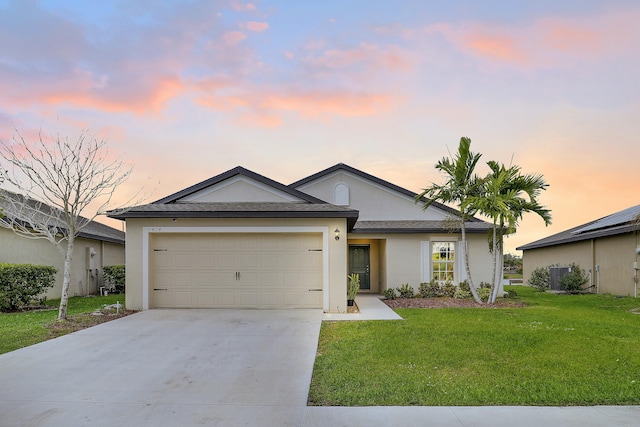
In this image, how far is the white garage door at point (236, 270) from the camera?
479 inches

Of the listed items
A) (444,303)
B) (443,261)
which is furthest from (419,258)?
(444,303)

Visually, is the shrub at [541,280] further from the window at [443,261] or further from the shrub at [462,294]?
the shrub at [462,294]

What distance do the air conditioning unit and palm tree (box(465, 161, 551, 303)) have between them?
8.05m

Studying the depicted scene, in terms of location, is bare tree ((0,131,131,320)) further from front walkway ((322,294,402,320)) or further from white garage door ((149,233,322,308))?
front walkway ((322,294,402,320))

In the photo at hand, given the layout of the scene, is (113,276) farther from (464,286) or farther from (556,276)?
(556,276)

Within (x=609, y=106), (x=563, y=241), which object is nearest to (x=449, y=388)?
(x=609, y=106)

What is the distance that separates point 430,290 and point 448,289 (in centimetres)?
66

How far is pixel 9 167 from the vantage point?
11.2 metres

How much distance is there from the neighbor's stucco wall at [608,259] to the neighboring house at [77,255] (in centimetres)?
2145

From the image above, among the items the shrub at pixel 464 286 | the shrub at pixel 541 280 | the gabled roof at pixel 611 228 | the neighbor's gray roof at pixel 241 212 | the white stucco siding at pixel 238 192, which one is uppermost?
the white stucco siding at pixel 238 192

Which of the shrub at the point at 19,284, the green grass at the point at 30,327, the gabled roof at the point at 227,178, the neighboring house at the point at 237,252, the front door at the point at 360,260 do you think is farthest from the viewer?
the front door at the point at 360,260

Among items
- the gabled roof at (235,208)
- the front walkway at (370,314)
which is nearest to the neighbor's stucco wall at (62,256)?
the gabled roof at (235,208)

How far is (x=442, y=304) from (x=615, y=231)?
855 cm

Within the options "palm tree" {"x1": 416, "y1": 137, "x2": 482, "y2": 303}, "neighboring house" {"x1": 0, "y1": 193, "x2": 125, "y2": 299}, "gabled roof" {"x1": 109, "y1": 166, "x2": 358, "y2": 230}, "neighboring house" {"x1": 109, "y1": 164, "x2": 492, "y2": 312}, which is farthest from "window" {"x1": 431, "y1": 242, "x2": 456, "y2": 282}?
"neighboring house" {"x1": 0, "y1": 193, "x2": 125, "y2": 299}
